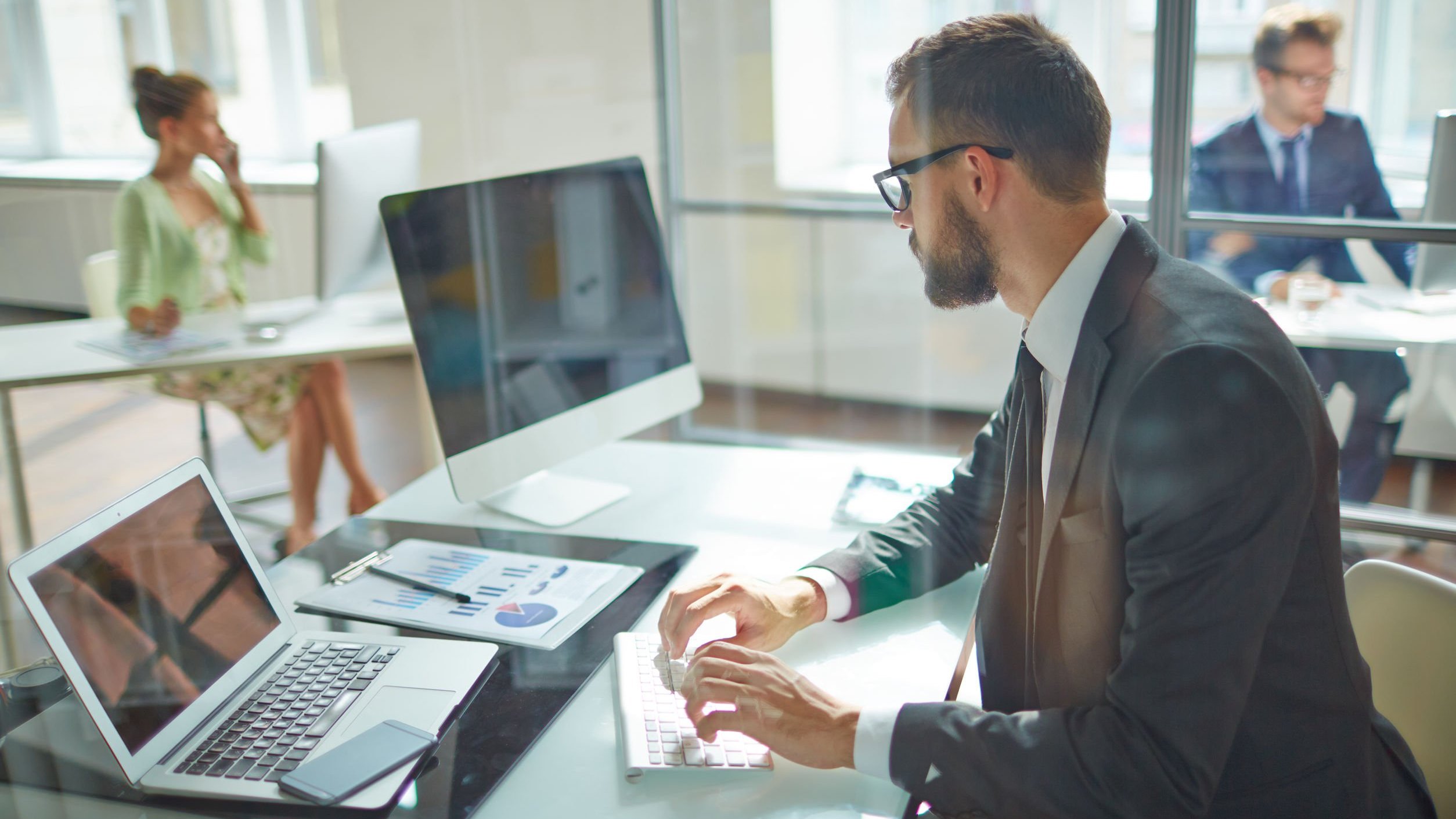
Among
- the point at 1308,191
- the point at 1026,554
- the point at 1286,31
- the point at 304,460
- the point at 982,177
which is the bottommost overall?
the point at 304,460

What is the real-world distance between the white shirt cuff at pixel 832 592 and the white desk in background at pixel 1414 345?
69.1 inches

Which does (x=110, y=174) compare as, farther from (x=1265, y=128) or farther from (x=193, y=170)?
(x=1265, y=128)

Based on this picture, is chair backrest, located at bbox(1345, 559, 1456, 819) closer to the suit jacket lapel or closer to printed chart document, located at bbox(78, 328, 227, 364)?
the suit jacket lapel

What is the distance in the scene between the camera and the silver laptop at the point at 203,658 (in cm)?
90

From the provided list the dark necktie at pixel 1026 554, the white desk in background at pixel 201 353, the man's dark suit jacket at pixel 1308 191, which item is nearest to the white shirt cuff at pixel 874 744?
the dark necktie at pixel 1026 554

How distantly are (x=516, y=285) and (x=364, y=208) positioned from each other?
1.27m

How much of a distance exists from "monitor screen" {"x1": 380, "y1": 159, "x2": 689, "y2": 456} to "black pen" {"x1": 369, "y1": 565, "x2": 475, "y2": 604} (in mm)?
161

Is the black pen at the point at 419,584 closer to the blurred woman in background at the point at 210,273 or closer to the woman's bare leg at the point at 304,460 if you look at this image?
the blurred woman in background at the point at 210,273

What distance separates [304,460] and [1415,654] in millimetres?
2742

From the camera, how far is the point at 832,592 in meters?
1.20

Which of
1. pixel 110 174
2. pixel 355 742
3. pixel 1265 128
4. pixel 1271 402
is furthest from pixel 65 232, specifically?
pixel 1265 128

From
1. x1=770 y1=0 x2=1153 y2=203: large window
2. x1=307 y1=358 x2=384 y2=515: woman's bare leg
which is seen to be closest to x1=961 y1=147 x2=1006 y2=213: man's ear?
x1=307 y1=358 x2=384 y2=515: woman's bare leg

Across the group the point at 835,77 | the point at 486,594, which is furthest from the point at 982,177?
the point at 835,77

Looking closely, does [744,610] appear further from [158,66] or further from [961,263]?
[158,66]
